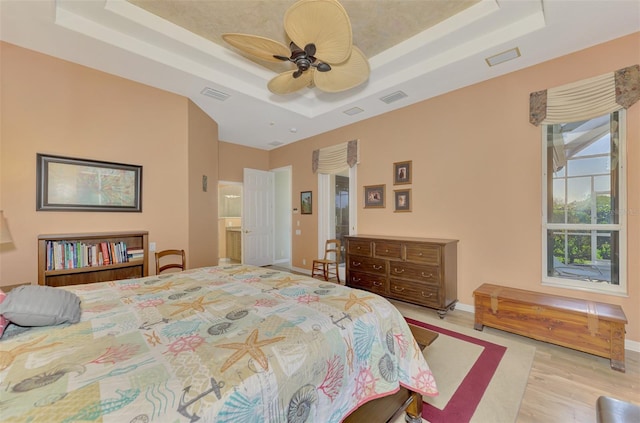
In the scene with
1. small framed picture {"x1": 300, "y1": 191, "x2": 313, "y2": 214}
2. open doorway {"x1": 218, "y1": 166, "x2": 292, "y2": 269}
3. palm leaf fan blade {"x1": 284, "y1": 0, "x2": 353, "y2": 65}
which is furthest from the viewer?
open doorway {"x1": 218, "y1": 166, "x2": 292, "y2": 269}

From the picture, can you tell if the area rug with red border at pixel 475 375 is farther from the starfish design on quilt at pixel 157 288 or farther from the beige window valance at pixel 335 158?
the beige window valance at pixel 335 158

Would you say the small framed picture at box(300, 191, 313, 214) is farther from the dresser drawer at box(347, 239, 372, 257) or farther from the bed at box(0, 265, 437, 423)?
the bed at box(0, 265, 437, 423)

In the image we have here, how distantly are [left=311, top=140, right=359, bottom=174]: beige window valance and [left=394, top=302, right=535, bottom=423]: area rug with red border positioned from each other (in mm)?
2898

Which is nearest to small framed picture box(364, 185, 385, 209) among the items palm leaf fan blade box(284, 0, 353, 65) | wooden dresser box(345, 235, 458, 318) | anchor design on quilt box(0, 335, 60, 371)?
wooden dresser box(345, 235, 458, 318)

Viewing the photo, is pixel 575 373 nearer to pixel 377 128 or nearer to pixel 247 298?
pixel 247 298

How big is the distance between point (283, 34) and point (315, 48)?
106 centimetres

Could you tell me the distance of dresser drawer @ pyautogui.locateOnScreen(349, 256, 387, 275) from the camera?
144 inches

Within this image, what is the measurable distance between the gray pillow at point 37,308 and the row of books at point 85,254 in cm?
160

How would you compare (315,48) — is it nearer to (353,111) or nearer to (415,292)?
(353,111)

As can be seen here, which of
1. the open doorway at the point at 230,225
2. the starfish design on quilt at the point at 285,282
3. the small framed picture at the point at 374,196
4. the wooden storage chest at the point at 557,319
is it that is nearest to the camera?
the starfish design on quilt at the point at 285,282

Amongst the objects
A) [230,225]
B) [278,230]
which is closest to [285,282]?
[278,230]

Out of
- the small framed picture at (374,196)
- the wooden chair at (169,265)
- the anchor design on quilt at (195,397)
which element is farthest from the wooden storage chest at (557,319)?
the wooden chair at (169,265)

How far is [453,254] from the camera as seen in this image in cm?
339

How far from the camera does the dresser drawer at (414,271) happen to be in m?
3.19
